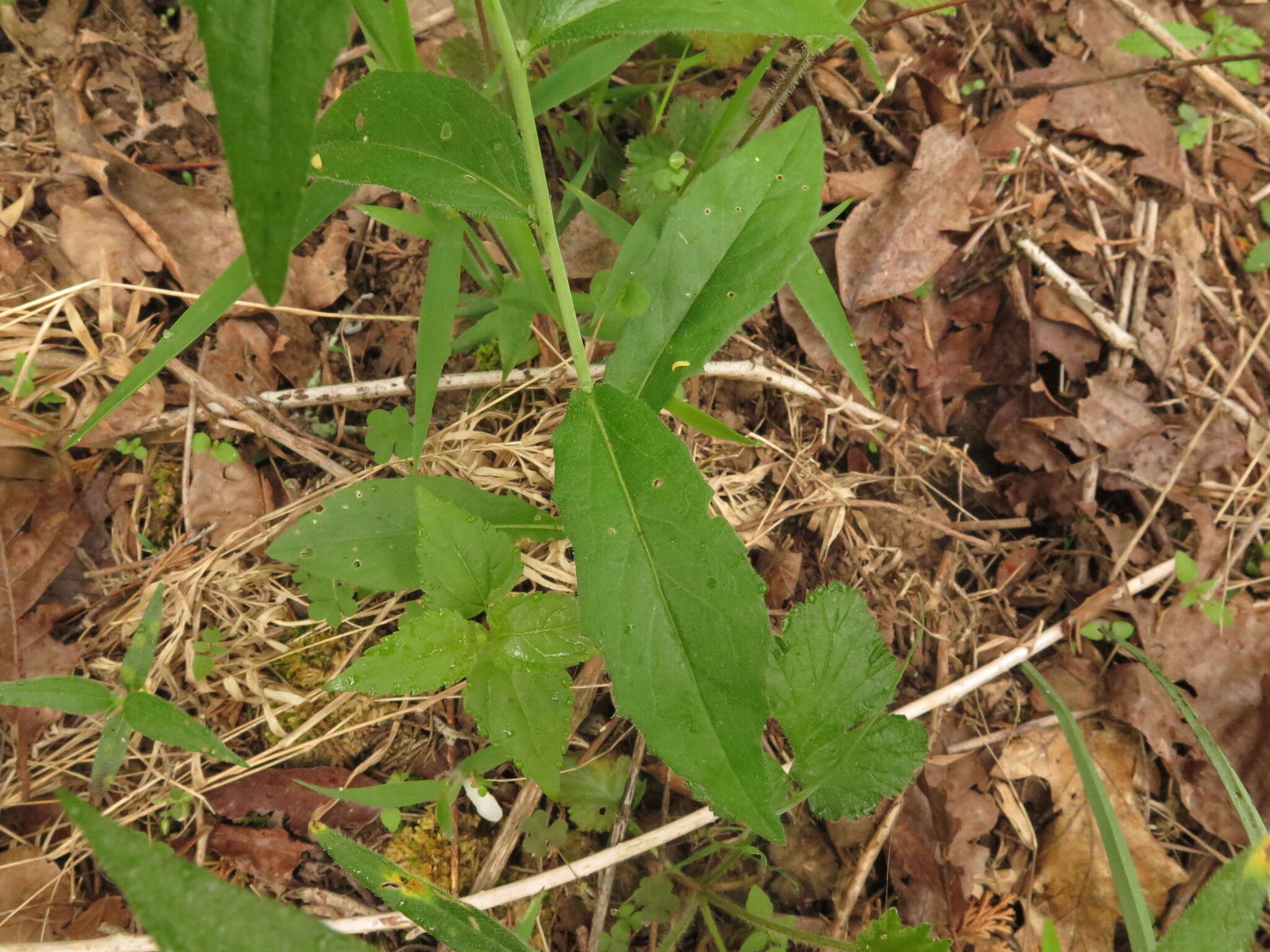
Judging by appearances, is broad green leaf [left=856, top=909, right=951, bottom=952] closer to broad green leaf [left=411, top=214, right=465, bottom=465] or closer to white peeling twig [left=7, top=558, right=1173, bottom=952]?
white peeling twig [left=7, top=558, right=1173, bottom=952]

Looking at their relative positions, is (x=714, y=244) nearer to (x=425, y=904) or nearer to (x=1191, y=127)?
(x=425, y=904)

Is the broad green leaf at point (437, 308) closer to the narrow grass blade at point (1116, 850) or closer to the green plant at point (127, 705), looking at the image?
the green plant at point (127, 705)

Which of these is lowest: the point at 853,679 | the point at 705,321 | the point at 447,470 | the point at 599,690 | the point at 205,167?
the point at 599,690

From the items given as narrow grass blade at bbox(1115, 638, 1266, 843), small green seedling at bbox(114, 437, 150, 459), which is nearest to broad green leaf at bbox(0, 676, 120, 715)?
small green seedling at bbox(114, 437, 150, 459)

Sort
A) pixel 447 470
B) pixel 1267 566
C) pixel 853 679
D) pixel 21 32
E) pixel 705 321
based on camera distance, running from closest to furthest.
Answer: pixel 705 321
pixel 853 679
pixel 447 470
pixel 21 32
pixel 1267 566

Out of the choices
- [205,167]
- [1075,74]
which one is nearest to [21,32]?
[205,167]

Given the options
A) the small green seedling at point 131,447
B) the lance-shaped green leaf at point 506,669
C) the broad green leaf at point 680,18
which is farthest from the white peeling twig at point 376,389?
the broad green leaf at point 680,18

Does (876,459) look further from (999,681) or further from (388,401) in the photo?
(388,401)
